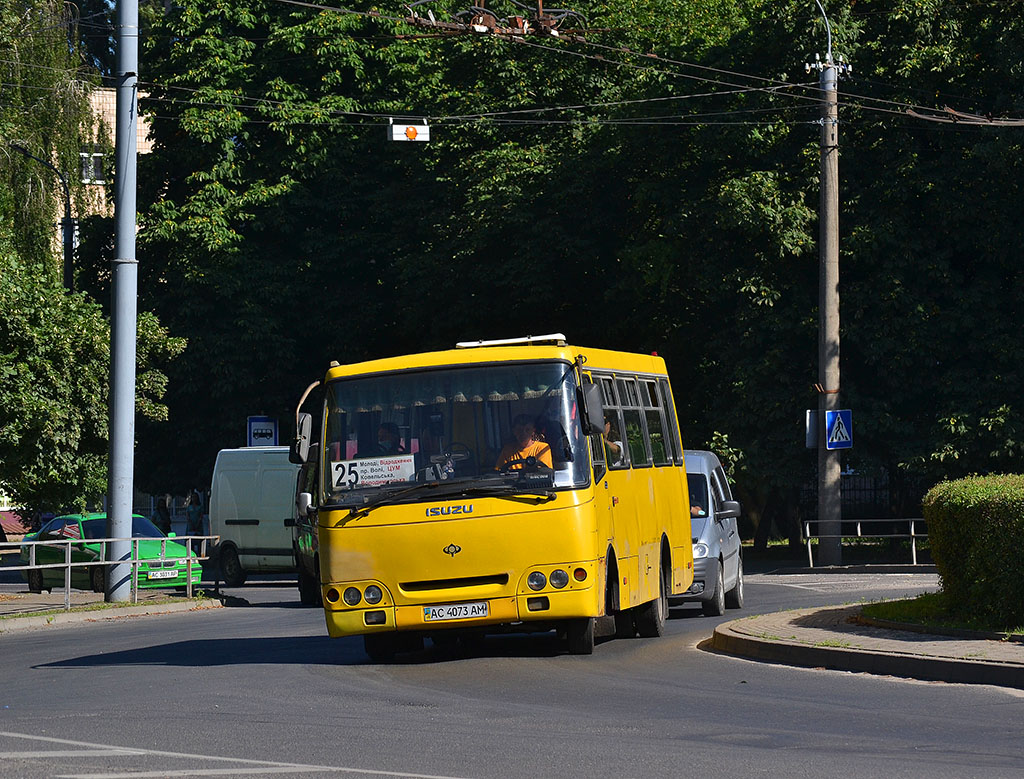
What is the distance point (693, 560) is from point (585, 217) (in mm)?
21926

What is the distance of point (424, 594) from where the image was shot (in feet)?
48.7

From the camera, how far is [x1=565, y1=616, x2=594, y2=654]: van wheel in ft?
50.9

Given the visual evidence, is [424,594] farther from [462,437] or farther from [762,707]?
[762,707]

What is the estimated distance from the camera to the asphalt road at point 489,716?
30.7 feet

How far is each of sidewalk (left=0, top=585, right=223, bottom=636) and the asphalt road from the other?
5190 mm

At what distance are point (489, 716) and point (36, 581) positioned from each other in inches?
768

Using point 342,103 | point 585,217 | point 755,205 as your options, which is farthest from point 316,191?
point 755,205

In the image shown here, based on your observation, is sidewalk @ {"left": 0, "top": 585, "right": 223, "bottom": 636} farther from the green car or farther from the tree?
→ the tree

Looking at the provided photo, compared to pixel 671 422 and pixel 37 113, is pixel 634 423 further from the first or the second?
pixel 37 113

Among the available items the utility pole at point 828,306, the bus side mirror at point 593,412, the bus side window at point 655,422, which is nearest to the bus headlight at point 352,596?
the bus side mirror at point 593,412

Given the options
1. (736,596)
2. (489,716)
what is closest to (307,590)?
(736,596)

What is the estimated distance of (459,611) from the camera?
48.3 ft

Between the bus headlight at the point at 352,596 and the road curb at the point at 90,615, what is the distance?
8.62 m

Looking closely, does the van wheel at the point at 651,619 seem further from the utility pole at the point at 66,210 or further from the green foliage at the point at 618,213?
the utility pole at the point at 66,210
